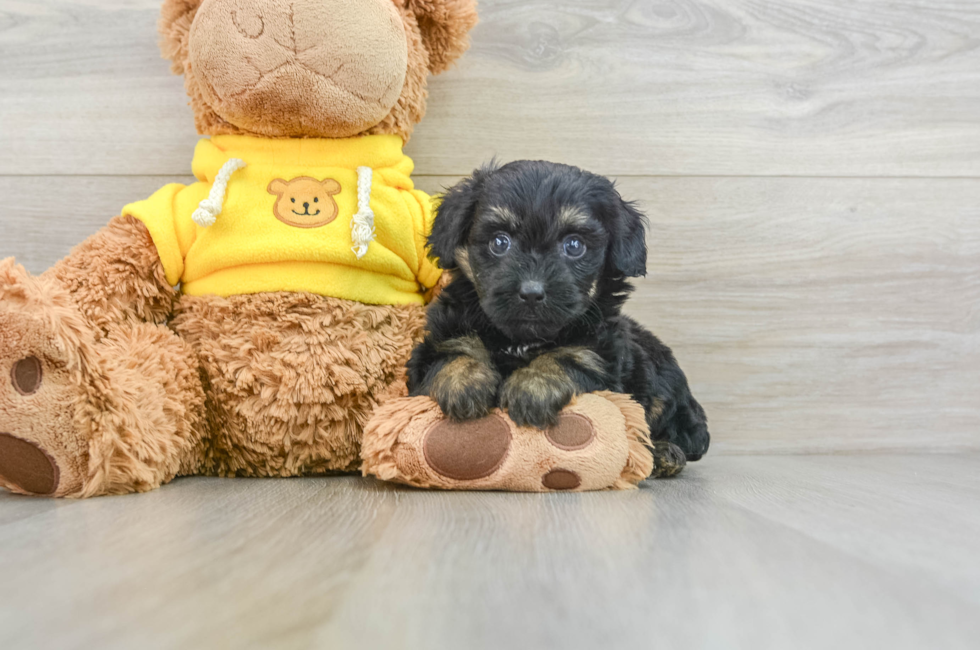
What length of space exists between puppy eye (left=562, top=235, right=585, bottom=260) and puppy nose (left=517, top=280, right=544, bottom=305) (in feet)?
0.44

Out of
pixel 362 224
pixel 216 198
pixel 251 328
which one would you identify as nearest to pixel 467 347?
pixel 362 224

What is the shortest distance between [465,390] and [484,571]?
1.75 ft

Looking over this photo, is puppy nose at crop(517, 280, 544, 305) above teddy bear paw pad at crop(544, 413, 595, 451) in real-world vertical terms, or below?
above

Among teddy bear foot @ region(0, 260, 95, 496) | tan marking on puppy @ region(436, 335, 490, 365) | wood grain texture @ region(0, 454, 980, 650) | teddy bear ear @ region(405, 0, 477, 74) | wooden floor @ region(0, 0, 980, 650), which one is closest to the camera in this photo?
wood grain texture @ region(0, 454, 980, 650)

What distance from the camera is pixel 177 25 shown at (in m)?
1.67

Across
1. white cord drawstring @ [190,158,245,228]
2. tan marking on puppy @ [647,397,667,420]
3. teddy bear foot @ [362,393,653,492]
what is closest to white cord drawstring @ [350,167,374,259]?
white cord drawstring @ [190,158,245,228]

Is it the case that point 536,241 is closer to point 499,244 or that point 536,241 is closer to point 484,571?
point 499,244

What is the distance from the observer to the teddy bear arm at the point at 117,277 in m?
1.50

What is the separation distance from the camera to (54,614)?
2.25 ft

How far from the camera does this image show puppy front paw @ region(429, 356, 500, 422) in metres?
1.33

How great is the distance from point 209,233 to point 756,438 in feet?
5.27

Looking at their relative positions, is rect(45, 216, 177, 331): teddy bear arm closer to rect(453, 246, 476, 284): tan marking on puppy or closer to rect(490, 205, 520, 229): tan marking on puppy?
rect(453, 246, 476, 284): tan marking on puppy

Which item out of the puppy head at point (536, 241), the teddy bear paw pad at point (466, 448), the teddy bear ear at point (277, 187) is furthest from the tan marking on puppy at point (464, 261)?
the teddy bear ear at point (277, 187)

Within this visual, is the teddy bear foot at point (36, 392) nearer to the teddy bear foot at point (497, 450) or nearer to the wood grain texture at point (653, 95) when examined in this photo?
the teddy bear foot at point (497, 450)
